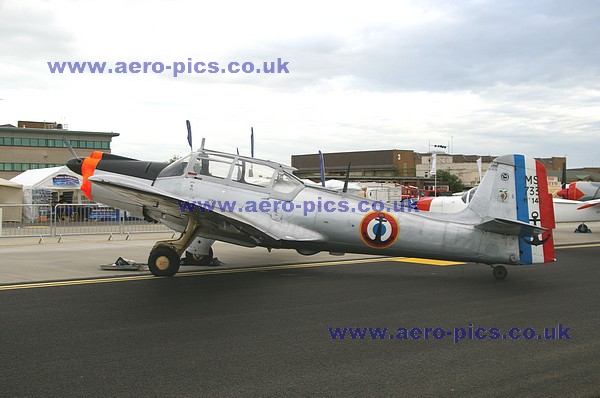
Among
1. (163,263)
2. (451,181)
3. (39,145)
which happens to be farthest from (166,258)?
(451,181)

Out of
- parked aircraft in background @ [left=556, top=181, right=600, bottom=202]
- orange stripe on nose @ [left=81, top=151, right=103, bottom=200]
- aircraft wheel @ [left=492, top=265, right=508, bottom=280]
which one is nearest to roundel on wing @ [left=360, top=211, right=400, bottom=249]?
aircraft wheel @ [left=492, top=265, right=508, bottom=280]

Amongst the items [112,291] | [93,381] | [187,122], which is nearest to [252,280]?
[112,291]

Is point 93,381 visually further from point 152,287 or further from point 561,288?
point 561,288

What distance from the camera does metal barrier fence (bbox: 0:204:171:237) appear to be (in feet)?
65.7

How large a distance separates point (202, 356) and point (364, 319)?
2.53 metres

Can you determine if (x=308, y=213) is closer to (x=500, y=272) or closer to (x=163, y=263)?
(x=163, y=263)

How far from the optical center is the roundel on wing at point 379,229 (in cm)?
1035

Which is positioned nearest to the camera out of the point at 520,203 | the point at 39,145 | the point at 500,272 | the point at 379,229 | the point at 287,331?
the point at 287,331

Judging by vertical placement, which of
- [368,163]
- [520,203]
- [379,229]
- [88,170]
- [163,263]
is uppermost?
[368,163]

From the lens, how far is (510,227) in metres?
9.74

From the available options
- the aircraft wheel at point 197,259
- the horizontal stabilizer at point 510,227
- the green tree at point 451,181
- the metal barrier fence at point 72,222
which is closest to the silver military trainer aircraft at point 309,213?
the horizontal stabilizer at point 510,227

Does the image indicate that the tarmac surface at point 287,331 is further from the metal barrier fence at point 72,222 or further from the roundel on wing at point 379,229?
the metal barrier fence at point 72,222

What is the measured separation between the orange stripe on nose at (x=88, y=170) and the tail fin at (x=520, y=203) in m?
7.68

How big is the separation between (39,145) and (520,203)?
150ft
